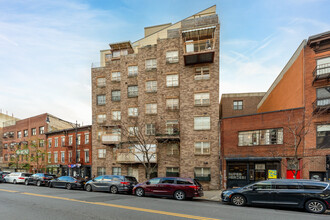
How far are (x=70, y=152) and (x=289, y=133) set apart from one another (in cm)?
3100

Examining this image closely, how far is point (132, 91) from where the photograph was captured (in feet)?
93.4

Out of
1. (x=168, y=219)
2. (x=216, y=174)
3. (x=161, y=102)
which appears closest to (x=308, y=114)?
(x=216, y=174)

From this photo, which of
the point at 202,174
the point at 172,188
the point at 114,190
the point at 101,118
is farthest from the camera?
the point at 101,118

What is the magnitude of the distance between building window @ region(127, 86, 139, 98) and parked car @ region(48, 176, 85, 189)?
12.0 m

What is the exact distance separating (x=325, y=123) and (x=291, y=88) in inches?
215

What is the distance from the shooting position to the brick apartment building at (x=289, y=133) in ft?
61.1

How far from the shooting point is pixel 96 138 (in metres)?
30.2

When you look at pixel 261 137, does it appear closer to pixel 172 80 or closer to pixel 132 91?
pixel 172 80

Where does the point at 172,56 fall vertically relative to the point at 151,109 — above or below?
above

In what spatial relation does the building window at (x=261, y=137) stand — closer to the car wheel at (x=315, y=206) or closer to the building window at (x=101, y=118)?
the car wheel at (x=315, y=206)

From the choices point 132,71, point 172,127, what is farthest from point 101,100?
point 172,127

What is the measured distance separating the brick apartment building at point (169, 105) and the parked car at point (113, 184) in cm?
690

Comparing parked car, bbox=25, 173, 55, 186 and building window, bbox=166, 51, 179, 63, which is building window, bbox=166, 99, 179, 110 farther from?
parked car, bbox=25, 173, 55, 186

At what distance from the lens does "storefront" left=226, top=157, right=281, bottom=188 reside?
20.2m
